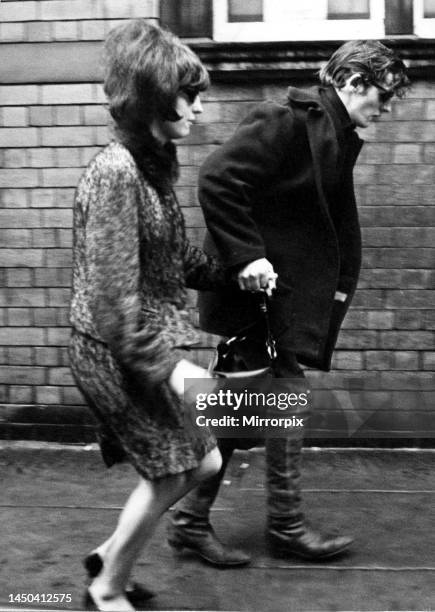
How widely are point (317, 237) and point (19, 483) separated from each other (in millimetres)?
2113

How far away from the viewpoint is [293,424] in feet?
13.0

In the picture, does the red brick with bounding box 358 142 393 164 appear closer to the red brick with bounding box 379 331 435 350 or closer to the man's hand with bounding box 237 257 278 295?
the red brick with bounding box 379 331 435 350

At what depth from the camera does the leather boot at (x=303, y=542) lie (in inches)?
155

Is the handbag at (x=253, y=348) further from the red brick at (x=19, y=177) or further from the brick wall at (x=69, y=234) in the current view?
the red brick at (x=19, y=177)

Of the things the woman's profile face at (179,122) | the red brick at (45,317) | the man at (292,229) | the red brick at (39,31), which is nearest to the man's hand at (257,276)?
the man at (292,229)

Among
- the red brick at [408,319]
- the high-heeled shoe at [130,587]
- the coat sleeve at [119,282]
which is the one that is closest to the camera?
the coat sleeve at [119,282]

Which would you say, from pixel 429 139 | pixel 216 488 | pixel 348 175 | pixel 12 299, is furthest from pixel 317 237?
pixel 12 299

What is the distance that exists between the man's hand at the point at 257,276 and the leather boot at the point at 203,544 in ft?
3.20

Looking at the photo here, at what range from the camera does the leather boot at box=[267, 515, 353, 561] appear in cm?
395

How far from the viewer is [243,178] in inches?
146

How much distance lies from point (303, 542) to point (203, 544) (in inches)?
15.0

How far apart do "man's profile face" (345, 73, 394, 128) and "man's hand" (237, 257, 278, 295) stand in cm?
72

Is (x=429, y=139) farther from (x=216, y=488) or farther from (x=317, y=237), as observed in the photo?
(x=216, y=488)

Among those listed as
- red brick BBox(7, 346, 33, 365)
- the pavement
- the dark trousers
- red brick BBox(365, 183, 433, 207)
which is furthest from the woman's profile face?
red brick BBox(7, 346, 33, 365)
